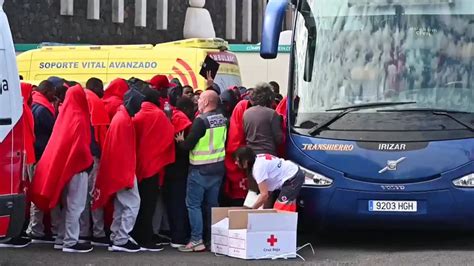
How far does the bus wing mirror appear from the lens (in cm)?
1120

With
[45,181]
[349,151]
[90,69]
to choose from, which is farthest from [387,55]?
[90,69]

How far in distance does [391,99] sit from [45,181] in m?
3.73

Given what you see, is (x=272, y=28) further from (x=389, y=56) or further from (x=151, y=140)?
(x=151, y=140)

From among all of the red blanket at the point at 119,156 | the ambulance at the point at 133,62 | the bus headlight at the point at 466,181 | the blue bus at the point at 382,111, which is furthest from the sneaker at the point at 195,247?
the ambulance at the point at 133,62

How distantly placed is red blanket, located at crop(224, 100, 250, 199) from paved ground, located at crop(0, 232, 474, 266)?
1.08 m

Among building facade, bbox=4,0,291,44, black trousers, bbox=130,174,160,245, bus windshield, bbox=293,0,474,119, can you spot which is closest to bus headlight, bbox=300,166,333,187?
bus windshield, bbox=293,0,474,119

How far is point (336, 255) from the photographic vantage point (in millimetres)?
10695

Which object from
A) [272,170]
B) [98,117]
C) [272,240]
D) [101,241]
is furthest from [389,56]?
[101,241]

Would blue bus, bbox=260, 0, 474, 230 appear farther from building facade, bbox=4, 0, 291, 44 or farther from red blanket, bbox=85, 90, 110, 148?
building facade, bbox=4, 0, 291, 44

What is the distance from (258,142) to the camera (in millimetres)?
11180

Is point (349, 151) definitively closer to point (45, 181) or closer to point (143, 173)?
point (143, 173)

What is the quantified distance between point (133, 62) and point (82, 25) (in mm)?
13521

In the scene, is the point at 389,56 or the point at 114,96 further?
the point at 114,96

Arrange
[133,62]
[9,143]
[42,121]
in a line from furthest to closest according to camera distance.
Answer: [133,62] < [42,121] < [9,143]
